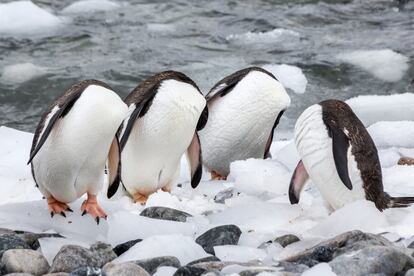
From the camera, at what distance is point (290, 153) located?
5875 millimetres

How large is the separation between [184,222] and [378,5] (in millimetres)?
9322

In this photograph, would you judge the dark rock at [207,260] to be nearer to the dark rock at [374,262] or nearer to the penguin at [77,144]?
the dark rock at [374,262]

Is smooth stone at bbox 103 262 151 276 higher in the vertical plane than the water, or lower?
higher

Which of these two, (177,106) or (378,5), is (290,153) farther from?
(378,5)

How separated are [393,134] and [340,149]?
8.73 ft

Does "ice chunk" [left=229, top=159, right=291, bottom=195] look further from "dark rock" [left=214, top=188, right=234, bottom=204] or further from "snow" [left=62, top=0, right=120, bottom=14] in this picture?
"snow" [left=62, top=0, right=120, bottom=14]

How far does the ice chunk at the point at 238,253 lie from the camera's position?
11.9 feet

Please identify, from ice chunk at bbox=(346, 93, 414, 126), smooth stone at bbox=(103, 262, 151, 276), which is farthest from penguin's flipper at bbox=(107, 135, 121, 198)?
ice chunk at bbox=(346, 93, 414, 126)

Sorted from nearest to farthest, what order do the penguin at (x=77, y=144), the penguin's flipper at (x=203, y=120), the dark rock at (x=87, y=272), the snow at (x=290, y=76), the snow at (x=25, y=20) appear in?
the dark rock at (x=87, y=272) < the penguin at (x=77, y=144) < the penguin's flipper at (x=203, y=120) < the snow at (x=290, y=76) < the snow at (x=25, y=20)

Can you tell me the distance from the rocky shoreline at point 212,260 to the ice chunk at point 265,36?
7.33m

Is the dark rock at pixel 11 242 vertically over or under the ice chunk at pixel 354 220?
under

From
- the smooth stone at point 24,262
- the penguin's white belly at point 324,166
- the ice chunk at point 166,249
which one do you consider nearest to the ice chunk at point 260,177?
the penguin's white belly at point 324,166

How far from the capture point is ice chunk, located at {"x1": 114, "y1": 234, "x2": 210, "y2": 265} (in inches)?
141

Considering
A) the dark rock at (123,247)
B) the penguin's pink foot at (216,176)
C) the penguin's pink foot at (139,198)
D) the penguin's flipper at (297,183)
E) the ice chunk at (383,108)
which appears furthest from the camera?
the ice chunk at (383,108)
